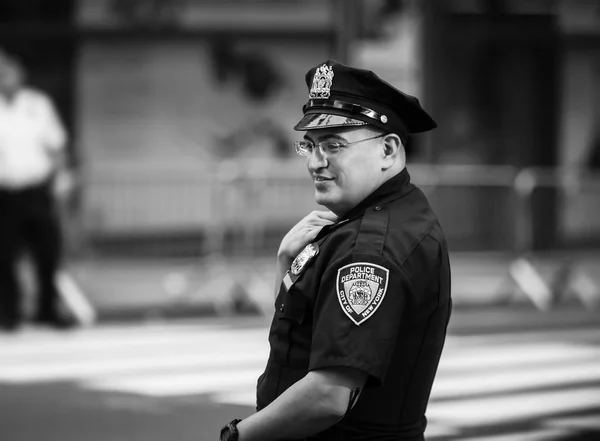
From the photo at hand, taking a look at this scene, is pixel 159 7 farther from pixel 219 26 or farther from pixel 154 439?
pixel 154 439

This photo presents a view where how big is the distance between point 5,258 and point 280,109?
19.0ft

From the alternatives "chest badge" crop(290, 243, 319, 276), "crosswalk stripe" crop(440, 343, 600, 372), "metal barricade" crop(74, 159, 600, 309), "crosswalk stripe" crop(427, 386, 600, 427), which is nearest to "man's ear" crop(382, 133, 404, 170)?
"chest badge" crop(290, 243, 319, 276)

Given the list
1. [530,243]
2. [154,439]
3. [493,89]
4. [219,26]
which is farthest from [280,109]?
[154,439]

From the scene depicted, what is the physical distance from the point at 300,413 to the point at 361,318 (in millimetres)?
258

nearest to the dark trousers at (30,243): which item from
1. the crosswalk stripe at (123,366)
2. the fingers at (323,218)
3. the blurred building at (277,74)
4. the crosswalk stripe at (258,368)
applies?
the crosswalk stripe at (258,368)

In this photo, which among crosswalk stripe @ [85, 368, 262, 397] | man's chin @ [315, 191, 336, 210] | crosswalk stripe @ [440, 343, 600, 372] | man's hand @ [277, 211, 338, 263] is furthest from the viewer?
crosswalk stripe @ [440, 343, 600, 372]

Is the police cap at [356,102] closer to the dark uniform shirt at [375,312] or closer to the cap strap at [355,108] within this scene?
the cap strap at [355,108]

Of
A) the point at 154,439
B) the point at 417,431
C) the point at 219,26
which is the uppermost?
the point at 219,26

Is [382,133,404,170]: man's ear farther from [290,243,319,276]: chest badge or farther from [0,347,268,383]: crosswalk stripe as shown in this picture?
[0,347,268,383]: crosswalk stripe

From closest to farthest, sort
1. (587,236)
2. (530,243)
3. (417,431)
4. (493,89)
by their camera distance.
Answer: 1. (417,431)
2. (530,243)
3. (587,236)
4. (493,89)

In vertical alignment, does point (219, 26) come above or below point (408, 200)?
above

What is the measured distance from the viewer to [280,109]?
14.7 meters

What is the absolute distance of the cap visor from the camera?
2.56 metres

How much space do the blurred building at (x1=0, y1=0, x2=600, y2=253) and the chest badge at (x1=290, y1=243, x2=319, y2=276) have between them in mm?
10153
